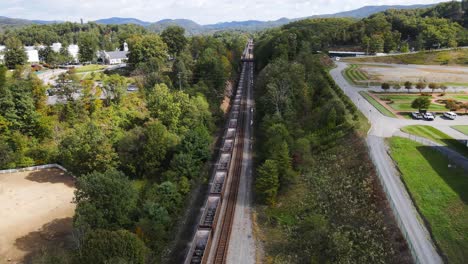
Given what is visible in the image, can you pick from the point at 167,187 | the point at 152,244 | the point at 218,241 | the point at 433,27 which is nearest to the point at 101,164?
the point at 167,187

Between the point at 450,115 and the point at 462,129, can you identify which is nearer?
the point at 462,129

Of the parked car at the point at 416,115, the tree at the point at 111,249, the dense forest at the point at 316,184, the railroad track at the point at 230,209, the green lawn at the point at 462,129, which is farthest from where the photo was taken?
the parked car at the point at 416,115

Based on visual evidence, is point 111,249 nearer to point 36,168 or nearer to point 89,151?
point 89,151

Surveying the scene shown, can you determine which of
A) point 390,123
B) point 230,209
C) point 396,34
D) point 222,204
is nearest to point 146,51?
point 222,204

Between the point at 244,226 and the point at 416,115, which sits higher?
the point at 416,115

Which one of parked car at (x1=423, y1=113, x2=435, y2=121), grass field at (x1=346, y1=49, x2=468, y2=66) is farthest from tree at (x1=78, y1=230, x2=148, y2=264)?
grass field at (x1=346, y1=49, x2=468, y2=66)

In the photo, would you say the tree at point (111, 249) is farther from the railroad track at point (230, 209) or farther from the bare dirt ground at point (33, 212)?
the bare dirt ground at point (33, 212)

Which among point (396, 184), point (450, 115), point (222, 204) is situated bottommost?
point (222, 204)

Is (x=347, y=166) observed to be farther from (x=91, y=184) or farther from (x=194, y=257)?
(x=91, y=184)

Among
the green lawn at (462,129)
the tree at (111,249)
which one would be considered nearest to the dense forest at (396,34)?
the green lawn at (462,129)
